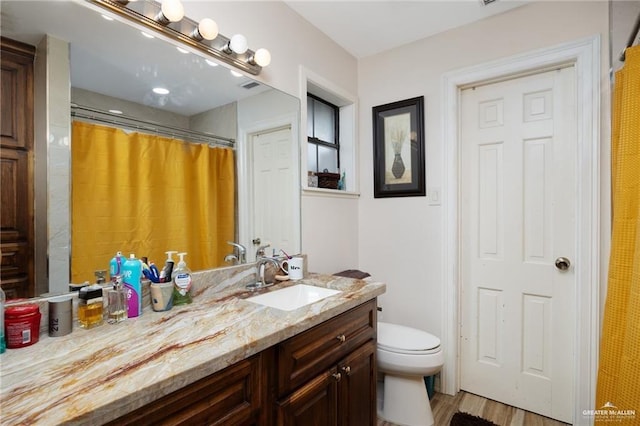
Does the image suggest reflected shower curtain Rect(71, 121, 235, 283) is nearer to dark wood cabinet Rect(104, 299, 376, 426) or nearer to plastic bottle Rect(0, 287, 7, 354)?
plastic bottle Rect(0, 287, 7, 354)

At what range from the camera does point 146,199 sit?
1.25 meters

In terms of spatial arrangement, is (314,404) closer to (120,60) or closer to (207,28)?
(120,60)

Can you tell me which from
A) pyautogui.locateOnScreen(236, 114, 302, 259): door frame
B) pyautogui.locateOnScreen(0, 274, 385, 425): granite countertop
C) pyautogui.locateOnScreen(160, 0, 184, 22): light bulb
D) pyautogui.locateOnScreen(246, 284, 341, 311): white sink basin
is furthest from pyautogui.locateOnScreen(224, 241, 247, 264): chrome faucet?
pyautogui.locateOnScreen(160, 0, 184, 22): light bulb

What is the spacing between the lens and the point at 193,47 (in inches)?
54.4

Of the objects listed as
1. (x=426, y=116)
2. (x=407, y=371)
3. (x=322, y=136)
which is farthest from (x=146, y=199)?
(x=426, y=116)

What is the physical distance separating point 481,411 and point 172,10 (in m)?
2.67

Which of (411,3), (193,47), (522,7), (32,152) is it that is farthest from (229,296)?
(522,7)

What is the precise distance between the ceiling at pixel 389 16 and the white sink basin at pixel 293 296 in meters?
1.67

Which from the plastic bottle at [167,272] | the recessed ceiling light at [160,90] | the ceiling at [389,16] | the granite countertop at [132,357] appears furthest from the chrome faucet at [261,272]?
the ceiling at [389,16]

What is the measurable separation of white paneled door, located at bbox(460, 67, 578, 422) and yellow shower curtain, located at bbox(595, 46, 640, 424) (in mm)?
402

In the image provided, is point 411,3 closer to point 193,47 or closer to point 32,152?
point 193,47

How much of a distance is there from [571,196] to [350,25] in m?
1.74

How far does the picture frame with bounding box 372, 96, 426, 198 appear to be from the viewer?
224cm

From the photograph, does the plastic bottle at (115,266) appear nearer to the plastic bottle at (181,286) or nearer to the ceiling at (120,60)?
the plastic bottle at (181,286)
